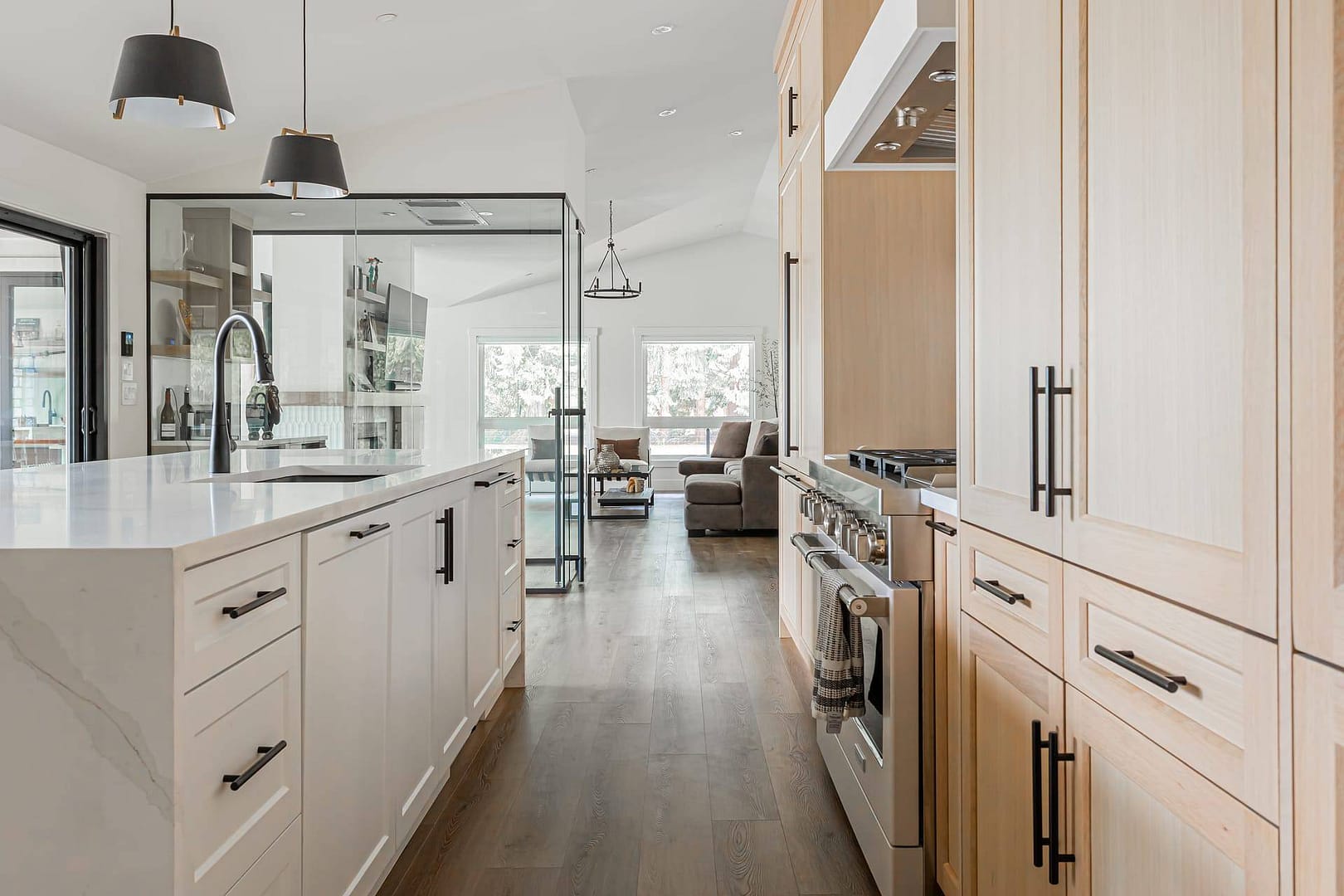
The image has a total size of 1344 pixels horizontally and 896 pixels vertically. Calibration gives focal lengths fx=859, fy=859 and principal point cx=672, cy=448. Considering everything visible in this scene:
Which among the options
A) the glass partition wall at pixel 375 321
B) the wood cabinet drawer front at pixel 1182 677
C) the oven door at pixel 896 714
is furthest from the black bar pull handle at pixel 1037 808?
the glass partition wall at pixel 375 321

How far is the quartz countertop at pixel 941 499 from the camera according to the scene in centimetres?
161

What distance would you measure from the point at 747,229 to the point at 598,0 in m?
6.78

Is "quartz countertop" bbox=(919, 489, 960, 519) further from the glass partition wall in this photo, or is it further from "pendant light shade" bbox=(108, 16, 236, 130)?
the glass partition wall

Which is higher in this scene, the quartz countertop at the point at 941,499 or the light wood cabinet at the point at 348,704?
the quartz countertop at the point at 941,499

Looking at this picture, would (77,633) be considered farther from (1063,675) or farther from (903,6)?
(903,6)

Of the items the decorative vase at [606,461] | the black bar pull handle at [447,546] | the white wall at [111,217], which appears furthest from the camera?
the decorative vase at [606,461]

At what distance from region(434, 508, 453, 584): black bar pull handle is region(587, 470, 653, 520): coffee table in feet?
19.3

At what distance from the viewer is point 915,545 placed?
175 centimetres

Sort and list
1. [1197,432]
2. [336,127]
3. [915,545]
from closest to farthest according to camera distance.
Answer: [1197,432]
[915,545]
[336,127]

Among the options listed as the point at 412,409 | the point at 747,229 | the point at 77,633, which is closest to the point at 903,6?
the point at 77,633

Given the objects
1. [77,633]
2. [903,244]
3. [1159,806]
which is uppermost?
[903,244]

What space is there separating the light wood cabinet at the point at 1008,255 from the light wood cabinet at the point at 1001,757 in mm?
210

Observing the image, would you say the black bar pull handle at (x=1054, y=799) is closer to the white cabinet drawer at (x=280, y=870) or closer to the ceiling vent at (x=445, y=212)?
the white cabinet drawer at (x=280, y=870)

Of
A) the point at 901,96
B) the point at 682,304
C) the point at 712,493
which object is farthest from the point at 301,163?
the point at 682,304
